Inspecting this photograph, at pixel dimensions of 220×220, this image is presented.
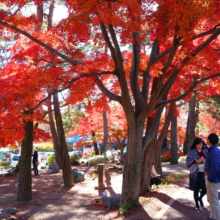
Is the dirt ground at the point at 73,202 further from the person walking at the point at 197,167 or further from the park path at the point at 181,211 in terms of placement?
the person walking at the point at 197,167

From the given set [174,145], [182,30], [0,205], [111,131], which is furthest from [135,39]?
[111,131]

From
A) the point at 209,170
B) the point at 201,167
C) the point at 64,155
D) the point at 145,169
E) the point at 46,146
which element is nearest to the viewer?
the point at 209,170

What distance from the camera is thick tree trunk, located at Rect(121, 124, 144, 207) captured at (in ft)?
21.6

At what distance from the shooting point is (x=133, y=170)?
659 cm

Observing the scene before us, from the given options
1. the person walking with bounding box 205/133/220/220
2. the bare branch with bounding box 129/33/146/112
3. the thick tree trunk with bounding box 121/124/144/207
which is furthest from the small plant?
the bare branch with bounding box 129/33/146/112

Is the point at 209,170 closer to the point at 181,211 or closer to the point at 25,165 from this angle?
the point at 181,211

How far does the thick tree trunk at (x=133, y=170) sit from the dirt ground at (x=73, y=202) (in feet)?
1.09

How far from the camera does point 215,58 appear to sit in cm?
816

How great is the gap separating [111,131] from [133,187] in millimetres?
15138

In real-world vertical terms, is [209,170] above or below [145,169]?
above

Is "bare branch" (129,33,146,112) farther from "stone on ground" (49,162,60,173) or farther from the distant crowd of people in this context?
"stone on ground" (49,162,60,173)

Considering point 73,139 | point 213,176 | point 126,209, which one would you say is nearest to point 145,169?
point 126,209

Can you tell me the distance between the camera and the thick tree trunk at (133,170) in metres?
6.59

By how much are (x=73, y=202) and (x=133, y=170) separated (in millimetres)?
4345
